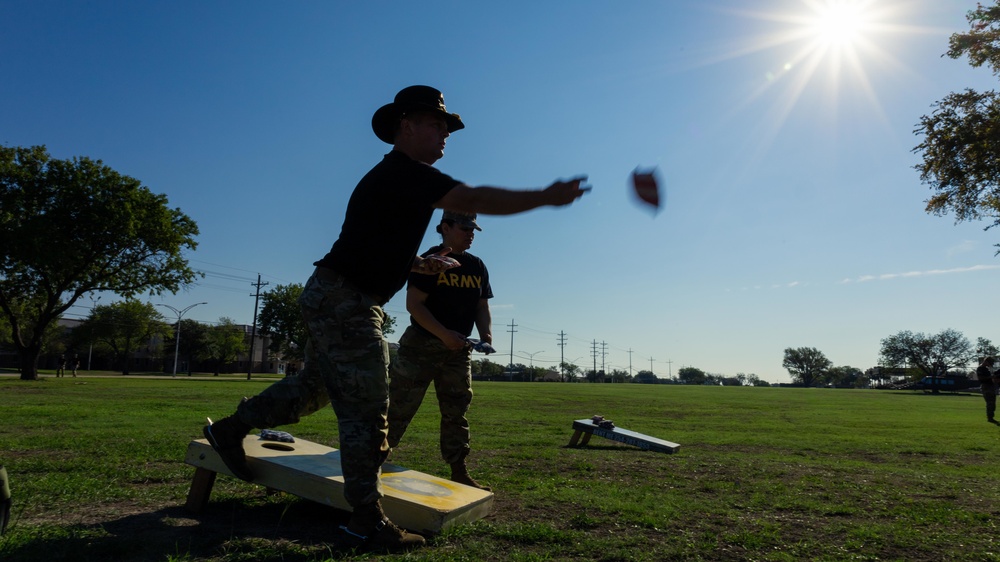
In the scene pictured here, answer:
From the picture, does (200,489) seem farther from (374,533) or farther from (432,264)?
(432,264)

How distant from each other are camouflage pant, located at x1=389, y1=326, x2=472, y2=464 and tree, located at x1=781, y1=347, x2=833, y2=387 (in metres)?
195

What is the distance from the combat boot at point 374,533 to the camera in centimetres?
290

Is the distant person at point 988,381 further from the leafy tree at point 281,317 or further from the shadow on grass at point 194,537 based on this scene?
the leafy tree at point 281,317

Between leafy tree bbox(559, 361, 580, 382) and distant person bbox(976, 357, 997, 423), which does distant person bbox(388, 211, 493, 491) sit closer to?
distant person bbox(976, 357, 997, 423)

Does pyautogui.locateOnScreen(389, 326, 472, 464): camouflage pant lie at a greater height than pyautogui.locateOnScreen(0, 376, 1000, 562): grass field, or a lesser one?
greater

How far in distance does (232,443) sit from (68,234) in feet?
118

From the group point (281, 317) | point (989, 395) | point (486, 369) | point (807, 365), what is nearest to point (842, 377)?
point (807, 365)

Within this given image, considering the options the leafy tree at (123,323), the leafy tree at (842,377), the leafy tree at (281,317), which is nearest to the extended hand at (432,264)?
the leafy tree at (281,317)

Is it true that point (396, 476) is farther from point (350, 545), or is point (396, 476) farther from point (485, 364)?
point (485, 364)

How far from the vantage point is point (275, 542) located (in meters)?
3.02

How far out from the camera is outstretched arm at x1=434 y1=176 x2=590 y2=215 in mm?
2836

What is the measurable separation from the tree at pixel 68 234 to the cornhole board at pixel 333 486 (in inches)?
1303

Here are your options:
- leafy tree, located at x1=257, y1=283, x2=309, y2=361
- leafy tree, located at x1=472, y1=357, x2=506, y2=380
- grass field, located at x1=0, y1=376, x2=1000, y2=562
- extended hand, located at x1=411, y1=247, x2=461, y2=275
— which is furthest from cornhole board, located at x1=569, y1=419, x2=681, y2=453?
leafy tree, located at x1=472, y1=357, x2=506, y2=380

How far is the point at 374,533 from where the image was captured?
292 cm
